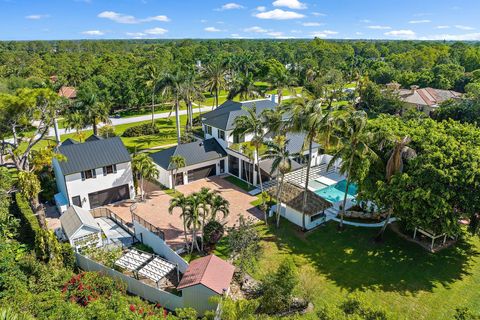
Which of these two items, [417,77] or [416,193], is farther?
[417,77]

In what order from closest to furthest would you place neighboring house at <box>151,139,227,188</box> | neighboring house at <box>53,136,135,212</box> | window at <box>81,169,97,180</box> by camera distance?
1. neighboring house at <box>53,136,135,212</box>
2. window at <box>81,169,97,180</box>
3. neighboring house at <box>151,139,227,188</box>

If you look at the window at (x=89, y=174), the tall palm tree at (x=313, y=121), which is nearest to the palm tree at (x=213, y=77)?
the window at (x=89, y=174)

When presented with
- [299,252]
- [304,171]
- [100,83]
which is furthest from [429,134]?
[100,83]

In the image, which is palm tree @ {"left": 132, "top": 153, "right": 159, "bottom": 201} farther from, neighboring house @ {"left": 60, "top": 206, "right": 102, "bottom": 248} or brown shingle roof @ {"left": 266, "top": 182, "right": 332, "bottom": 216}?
brown shingle roof @ {"left": 266, "top": 182, "right": 332, "bottom": 216}

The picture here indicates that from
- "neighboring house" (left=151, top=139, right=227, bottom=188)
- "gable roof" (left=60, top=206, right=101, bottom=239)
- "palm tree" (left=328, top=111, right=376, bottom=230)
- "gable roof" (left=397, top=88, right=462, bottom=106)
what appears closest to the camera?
"palm tree" (left=328, top=111, right=376, bottom=230)

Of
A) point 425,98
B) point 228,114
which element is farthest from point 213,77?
point 425,98

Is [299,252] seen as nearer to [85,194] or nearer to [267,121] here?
[267,121]

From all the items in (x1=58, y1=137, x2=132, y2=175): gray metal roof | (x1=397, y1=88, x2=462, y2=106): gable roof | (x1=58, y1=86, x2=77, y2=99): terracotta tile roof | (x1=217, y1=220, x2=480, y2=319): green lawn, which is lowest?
(x1=217, y1=220, x2=480, y2=319): green lawn

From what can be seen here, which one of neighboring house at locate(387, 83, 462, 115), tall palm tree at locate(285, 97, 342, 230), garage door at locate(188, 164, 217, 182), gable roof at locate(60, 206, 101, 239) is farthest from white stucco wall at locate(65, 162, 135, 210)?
neighboring house at locate(387, 83, 462, 115)
